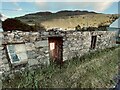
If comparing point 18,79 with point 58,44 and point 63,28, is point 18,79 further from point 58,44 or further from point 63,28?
point 63,28

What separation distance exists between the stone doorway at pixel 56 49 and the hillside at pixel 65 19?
0.70 metres

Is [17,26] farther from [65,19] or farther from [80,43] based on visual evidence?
[80,43]

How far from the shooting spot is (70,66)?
8977 millimetres

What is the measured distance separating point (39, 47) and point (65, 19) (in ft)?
9.85

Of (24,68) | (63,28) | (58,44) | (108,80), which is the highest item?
(63,28)

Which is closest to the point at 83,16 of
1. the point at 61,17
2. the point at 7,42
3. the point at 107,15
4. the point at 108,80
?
the point at 61,17

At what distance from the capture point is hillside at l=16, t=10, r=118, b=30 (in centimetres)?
966

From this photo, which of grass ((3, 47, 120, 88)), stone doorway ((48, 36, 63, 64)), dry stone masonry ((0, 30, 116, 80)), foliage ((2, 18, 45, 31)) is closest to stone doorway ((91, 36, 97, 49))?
dry stone masonry ((0, 30, 116, 80))

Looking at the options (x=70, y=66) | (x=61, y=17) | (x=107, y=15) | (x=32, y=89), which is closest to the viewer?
(x=32, y=89)

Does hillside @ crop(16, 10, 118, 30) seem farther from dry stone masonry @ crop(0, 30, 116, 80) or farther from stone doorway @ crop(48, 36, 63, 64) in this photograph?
stone doorway @ crop(48, 36, 63, 64)

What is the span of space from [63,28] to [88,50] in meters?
2.77

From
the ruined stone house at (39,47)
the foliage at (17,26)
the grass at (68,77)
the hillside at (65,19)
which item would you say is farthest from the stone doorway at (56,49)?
the foliage at (17,26)

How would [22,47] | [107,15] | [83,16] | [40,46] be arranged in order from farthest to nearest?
[107,15]
[83,16]
[40,46]
[22,47]

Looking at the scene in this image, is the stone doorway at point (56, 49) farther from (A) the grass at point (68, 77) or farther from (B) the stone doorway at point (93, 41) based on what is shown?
(B) the stone doorway at point (93, 41)
